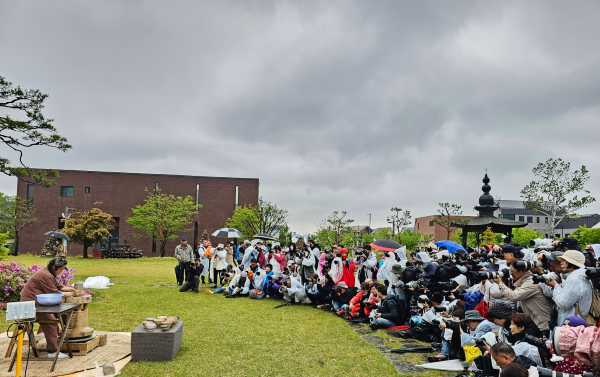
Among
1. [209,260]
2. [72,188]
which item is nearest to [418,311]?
[209,260]

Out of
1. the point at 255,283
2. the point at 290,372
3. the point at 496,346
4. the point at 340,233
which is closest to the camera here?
the point at 496,346

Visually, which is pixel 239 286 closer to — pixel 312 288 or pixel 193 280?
pixel 193 280

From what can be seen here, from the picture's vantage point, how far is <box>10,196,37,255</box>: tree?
35.5m

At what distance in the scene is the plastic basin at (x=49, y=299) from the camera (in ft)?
17.1

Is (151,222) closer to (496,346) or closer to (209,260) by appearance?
(209,260)

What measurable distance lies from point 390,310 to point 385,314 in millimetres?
138

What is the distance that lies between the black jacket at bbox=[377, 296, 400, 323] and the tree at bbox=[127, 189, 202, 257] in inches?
1177

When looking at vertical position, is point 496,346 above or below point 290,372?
above

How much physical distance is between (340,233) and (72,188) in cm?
2705

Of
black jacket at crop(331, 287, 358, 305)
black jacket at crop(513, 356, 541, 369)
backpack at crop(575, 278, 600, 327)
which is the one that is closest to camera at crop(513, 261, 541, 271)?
backpack at crop(575, 278, 600, 327)

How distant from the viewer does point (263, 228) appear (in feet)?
111

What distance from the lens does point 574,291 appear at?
13.6 feet

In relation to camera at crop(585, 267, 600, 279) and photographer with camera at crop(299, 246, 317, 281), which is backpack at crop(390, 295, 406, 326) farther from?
camera at crop(585, 267, 600, 279)

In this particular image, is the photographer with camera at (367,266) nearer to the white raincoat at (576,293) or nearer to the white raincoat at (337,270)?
the white raincoat at (337,270)
